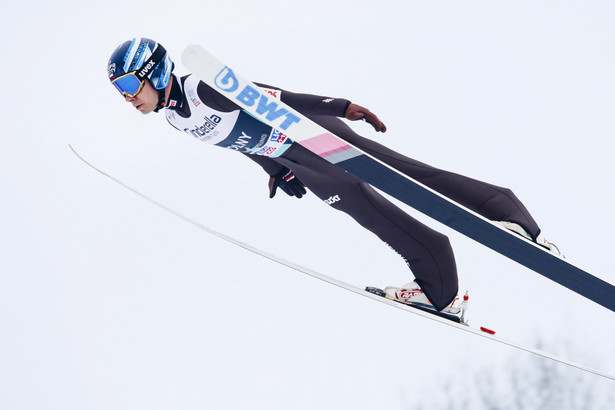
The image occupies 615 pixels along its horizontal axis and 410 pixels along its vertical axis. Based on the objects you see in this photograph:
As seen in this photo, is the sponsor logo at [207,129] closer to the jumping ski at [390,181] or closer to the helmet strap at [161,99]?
the helmet strap at [161,99]

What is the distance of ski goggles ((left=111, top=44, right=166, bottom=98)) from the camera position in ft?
8.68

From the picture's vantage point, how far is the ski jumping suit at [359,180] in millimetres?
2611

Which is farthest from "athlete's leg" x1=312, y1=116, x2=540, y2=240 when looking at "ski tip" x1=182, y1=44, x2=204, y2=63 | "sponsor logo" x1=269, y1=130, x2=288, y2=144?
"ski tip" x1=182, y1=44, x2=204, y2=63

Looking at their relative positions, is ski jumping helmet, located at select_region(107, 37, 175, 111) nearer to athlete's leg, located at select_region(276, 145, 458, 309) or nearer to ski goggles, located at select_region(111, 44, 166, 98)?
ski goggles, located at select_region(111, 44, 166, 98)

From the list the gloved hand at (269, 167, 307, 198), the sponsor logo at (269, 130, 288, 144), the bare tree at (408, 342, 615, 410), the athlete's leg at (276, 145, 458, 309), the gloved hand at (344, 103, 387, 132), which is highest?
the gloved hand at (344, 103, 387, 132)

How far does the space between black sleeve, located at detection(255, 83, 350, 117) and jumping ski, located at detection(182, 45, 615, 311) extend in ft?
0.50

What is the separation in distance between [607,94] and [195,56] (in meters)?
3.35

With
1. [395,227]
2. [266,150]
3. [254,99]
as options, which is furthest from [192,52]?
[395,227]

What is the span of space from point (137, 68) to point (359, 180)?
41.8 inches

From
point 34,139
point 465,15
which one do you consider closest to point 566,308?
point 465,15

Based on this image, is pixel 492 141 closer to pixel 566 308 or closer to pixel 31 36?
pixel 566 308

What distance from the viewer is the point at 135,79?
8.70 feet

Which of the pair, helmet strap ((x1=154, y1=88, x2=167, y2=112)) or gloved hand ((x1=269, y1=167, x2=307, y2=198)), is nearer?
helmet strap ((x1=154, y1=88, x2=167, y2=112))

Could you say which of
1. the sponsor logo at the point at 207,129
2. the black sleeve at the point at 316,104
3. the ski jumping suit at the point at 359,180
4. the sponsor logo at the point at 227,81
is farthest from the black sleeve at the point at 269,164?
the sponsor logo at the point at 227,81
